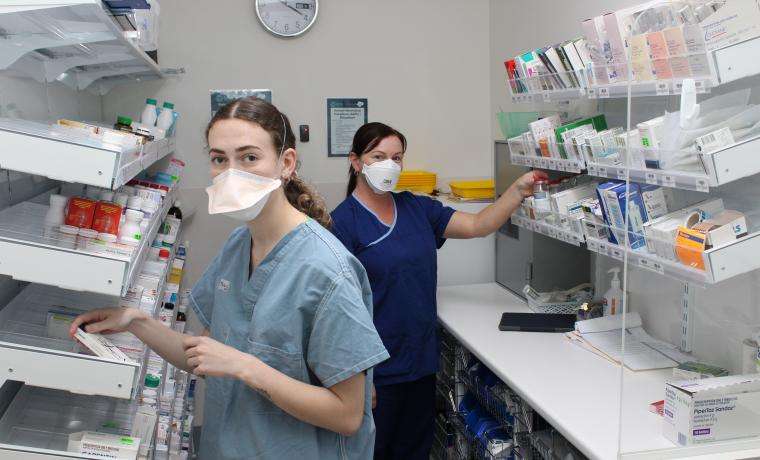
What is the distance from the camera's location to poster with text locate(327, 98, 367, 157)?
13.6ft

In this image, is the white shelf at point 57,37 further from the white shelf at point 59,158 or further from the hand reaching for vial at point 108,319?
the hand reaching for vial at point 108,319

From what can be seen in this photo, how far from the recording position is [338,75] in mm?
4125

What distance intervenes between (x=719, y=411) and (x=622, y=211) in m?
0.75

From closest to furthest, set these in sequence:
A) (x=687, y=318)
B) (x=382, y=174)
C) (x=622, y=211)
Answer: (x=622, y=211) < (x=687, y=318) < (x=382, y=174)

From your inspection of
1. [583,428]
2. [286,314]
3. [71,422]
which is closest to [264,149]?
[286,314]

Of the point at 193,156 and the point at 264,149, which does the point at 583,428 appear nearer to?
the point at 264,149

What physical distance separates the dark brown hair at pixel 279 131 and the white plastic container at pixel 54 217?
44 cm

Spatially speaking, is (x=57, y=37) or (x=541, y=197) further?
(x=541, y=197)

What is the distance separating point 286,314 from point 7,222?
87cm

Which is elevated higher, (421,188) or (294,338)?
(421,188)

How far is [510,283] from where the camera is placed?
3701 mm

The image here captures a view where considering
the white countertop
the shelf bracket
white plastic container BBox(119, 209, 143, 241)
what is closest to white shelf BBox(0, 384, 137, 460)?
white plastic container BBox(119, 209, 143, 241)

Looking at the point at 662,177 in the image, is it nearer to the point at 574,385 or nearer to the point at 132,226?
the point at 574,385

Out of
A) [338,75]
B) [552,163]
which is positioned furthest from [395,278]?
[338,75]
